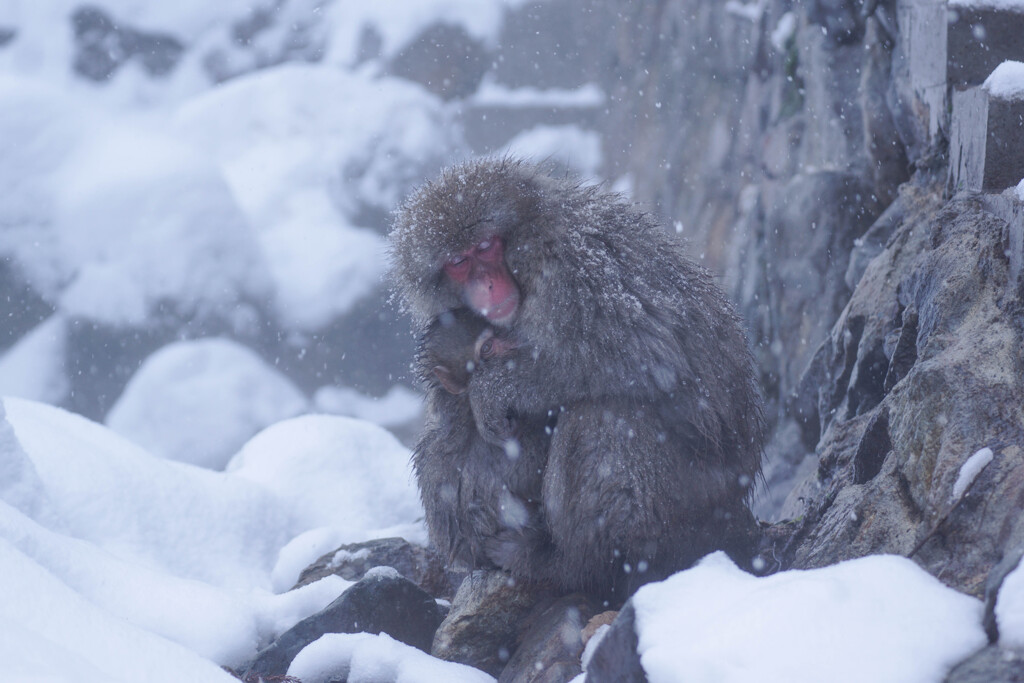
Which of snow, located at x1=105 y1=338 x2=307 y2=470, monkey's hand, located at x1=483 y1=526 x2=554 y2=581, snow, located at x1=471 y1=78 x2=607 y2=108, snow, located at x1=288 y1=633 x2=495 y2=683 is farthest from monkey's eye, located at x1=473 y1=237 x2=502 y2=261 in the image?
snow, located at x1=471 y1=78 x2=607 y2=108

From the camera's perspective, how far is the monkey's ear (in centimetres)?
221

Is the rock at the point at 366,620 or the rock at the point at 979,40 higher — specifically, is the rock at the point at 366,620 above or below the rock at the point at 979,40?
below

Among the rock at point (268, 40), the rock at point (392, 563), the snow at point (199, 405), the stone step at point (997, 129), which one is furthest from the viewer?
the rock at point (268, 40)

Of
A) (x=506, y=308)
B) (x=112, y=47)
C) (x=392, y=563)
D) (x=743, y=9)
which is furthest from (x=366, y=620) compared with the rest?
(x=112, y=47)

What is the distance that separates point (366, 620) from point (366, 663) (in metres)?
0.29

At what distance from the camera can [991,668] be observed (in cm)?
106

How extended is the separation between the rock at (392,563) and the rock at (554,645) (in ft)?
2.70

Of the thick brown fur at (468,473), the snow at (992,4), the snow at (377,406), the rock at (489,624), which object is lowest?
the snow at (377,406)

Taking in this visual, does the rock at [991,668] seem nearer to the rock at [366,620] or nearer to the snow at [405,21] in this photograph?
the rock at [366,620]

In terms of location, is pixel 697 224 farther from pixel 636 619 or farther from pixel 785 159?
pixel 636 619

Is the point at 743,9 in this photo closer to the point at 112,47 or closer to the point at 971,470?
the point at 971,470

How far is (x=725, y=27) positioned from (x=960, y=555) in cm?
789

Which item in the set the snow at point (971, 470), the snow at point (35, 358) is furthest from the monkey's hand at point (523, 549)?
the snow at point (35, 358)

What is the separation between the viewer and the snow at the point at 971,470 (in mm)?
1513
